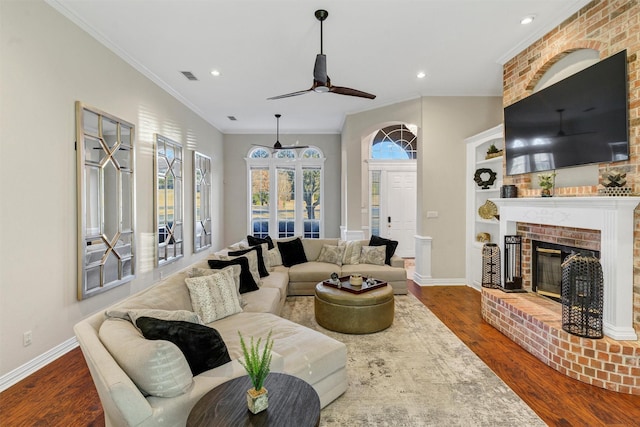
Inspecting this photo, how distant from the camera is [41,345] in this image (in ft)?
8.96

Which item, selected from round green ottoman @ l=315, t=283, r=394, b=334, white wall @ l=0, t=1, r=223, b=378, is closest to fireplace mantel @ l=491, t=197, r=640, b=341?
round green ottoman @ l=315, t=283, r=394, b=334

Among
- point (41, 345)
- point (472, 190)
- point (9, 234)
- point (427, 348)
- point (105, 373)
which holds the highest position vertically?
point (472, 190)

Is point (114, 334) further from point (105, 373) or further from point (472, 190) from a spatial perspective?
point (472, 190)

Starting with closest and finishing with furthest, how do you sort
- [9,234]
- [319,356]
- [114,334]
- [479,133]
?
[114,334]
[319,356]
[9,234]
[479,133]

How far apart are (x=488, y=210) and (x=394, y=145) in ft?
11.1

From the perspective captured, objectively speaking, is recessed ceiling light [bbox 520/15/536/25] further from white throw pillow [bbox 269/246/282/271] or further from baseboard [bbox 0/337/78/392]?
baseboard [bbox 0/337/78/392]

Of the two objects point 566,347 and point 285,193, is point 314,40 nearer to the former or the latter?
point 566,347

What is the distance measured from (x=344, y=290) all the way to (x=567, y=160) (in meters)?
2.58

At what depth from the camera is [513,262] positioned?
3.84 m

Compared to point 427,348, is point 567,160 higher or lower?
higher

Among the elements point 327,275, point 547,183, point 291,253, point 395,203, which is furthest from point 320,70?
point 395,203

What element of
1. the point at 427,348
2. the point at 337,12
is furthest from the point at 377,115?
the point at 427,348

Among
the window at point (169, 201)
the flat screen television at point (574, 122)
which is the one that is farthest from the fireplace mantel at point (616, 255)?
the window at point (169, 201)

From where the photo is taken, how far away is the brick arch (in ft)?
9.40
